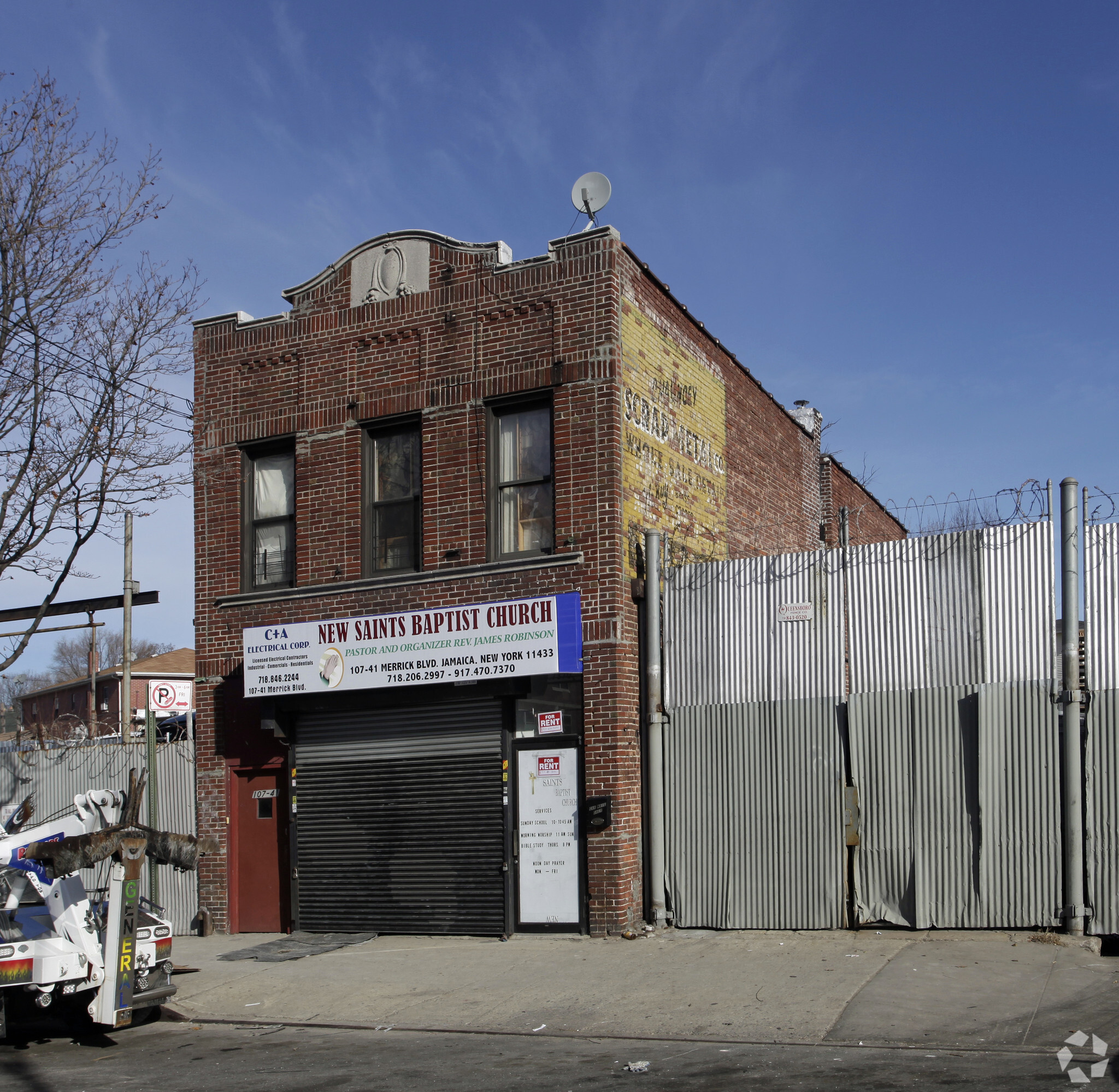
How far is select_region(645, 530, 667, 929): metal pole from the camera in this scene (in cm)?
1320

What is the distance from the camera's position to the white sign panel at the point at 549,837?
13.2 m

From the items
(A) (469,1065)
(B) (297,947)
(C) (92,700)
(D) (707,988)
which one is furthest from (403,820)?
(C) (92,700)

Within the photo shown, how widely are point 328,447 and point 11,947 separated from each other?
7.43 metres

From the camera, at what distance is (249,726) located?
15477mm

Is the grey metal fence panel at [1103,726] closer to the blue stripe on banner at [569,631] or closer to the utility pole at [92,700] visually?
the blue stripe on banner at [569,631]

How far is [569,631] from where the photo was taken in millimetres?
13148

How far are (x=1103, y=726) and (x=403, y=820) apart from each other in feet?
25.0

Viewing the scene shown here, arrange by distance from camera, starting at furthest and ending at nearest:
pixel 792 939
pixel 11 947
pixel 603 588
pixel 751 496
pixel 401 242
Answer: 1. pixel 751 496
2. pixel 401 242
3. pixel 603 588
4. pixel 792 939
5. pixel 11 947

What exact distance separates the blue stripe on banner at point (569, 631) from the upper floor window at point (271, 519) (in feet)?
13.8

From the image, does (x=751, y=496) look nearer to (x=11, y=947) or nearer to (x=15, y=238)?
(x=15, y=238)

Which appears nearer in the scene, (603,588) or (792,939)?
(792,939)

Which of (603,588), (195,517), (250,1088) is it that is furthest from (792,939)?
(195,517)

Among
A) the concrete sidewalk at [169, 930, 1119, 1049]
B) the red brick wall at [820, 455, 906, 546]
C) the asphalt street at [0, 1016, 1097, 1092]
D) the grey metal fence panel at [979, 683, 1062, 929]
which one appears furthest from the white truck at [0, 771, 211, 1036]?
the red brick wall at [820, 455, 906, 546]

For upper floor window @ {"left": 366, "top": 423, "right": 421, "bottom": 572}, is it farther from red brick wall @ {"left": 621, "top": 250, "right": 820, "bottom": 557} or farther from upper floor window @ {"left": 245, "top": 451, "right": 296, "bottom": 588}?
red brick wall @ {"left": 621, "top": 250, "right": 820, "bottom": 557}
